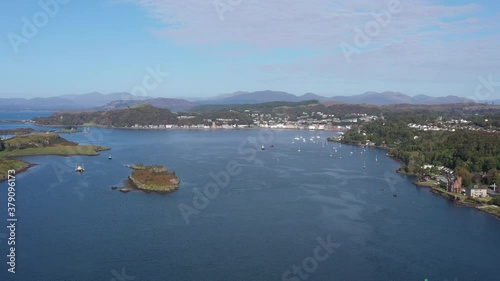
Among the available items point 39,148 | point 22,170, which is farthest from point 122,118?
point 22,170

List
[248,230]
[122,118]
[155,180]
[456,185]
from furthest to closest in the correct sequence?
[122,118] < [155,180] < [456,185] < [248,230]

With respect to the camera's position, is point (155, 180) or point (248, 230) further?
point (155, 180)

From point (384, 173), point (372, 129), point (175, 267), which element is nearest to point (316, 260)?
point (175, 267)

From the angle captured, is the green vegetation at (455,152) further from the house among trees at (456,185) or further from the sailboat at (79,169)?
the sailboat at (79,169)

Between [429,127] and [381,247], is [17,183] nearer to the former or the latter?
[381,247]

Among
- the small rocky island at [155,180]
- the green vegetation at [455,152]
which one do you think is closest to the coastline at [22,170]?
the small rocky island at [155,180]

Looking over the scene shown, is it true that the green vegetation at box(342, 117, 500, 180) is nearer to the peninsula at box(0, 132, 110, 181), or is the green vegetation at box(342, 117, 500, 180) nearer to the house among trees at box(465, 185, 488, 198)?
the house among trees at box(465, 185, 488, 198)

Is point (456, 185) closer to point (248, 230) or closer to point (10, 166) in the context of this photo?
point (248, 230)

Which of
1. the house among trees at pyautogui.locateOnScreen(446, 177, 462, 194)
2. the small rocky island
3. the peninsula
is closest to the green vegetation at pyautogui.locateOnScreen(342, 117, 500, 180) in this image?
the house among trees at pyautogui.locateOnScreen(446, 177, 462, 194)
